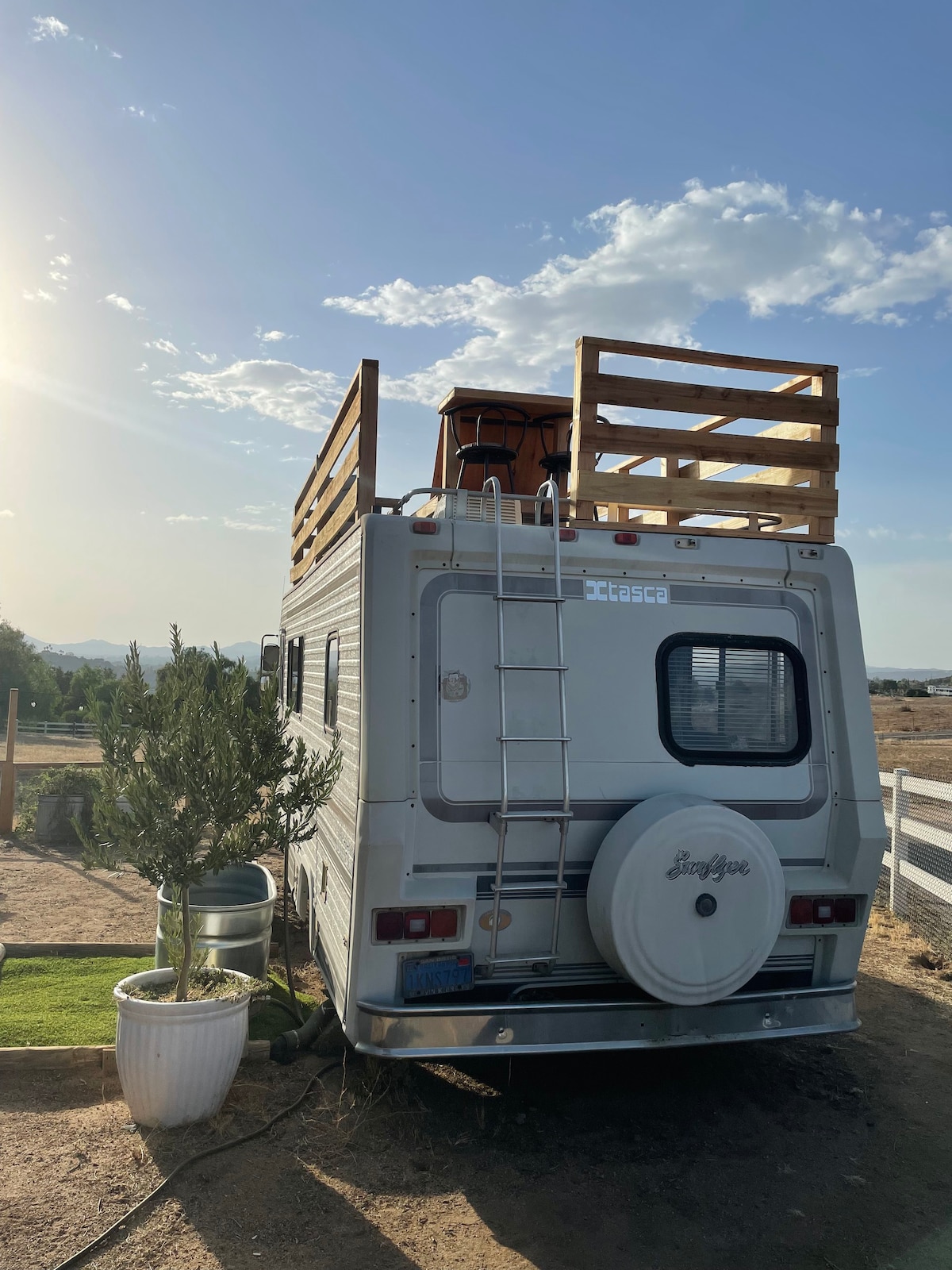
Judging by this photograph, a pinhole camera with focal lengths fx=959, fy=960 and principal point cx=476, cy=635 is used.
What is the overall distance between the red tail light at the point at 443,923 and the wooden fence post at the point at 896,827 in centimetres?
549

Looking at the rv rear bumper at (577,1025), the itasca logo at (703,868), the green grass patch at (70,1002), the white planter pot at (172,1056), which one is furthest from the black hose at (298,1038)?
the itasca logo at (703,868)

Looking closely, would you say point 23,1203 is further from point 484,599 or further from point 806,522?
point 806,522

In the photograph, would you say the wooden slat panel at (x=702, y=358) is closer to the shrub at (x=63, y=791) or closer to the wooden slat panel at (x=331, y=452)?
the wooden slat panel at (x=331, y=452)

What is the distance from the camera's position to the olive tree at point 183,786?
4383 millimetres

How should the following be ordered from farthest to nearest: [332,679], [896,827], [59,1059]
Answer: [896,827] < [332,679] < [59,1059]

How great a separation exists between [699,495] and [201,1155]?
375 cm

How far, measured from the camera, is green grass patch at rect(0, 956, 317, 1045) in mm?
5117

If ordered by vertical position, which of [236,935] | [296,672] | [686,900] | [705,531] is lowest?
[236,935]

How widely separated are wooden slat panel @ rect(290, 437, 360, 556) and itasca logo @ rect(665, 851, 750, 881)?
2.58 metres

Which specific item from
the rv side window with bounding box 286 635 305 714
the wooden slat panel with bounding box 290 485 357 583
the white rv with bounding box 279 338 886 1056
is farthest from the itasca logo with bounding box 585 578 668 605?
the rv side window with bounding box 286 635 305 714

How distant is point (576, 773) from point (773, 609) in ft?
4.29

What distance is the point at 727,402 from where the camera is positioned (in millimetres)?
5082

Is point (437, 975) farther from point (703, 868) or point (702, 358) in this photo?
point (702, 358)

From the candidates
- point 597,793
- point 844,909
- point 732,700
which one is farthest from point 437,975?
point 844,909
